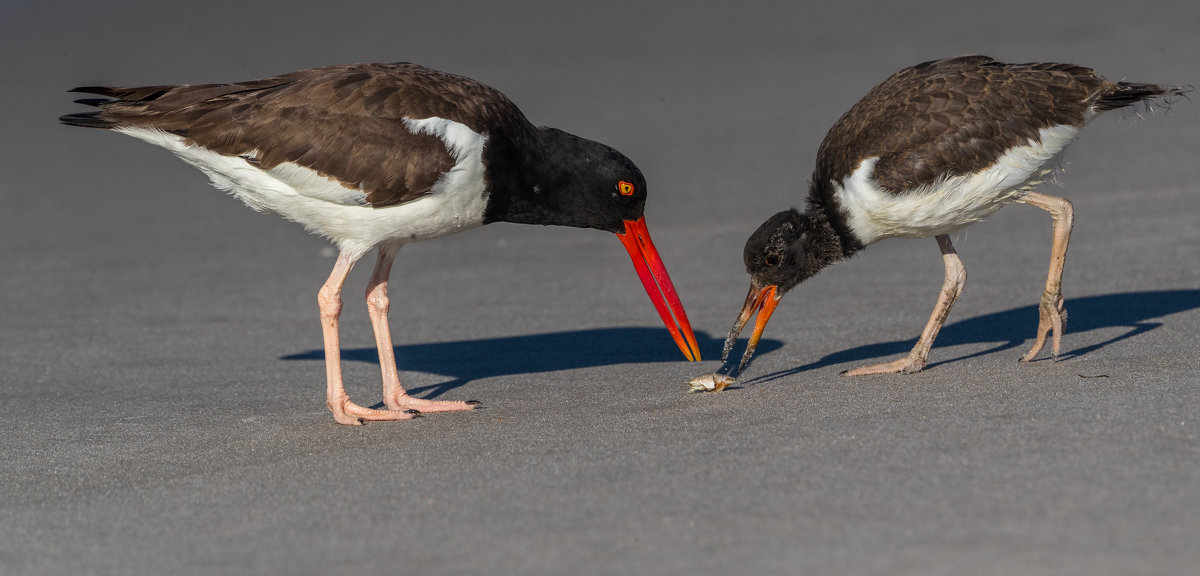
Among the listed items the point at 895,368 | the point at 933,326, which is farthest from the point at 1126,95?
the point at 895,368

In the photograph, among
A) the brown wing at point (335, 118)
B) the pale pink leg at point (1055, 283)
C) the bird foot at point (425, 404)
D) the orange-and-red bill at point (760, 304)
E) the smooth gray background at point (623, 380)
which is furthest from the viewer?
the orange-and-red bill at point (760, 304)

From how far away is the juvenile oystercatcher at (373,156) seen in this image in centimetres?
582

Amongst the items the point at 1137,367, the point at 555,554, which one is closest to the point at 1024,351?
the point at 1137,367

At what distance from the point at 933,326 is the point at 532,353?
2.40 m

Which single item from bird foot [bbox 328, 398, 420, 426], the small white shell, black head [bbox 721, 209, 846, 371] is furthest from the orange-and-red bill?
bird foot [bbox 328, 398, 420, 426]

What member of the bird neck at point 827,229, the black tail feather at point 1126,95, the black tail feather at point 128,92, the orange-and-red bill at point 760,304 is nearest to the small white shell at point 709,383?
the orange-and-red bill at point 760,304

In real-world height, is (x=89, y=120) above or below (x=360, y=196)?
above

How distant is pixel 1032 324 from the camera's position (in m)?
6.89

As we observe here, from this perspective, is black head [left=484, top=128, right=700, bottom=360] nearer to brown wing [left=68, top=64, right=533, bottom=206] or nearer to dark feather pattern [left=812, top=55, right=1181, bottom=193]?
brown wing [left=68, top=64, right=533, bottom=206]

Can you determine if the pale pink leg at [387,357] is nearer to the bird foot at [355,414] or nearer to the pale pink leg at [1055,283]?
the bird foot at [355,414]

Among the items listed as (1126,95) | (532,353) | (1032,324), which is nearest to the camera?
(1126,95)

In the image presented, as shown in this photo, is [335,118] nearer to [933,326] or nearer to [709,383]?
[709,383]

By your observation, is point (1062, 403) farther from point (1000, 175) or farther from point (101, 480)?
point (101, 480)

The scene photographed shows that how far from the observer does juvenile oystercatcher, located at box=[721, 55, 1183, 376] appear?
5840mm
